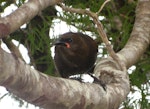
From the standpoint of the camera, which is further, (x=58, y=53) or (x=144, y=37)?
(x=144, y=37)

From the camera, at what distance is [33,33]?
3.08 feet

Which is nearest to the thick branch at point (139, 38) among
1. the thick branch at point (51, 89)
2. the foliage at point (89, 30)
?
the foliage at point (89, 30)

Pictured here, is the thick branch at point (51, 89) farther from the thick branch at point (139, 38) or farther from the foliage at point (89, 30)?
the foliage at point (89, 30)

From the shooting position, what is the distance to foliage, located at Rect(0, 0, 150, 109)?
958mm

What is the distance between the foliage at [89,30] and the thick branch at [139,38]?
0.06 meters

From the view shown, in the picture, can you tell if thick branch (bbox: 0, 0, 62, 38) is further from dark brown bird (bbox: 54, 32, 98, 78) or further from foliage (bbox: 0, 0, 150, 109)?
foliage (bbox: 0, 0, 150, 109)

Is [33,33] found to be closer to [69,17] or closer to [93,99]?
[69,17]

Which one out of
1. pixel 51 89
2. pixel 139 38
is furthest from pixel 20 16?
pixel 139 38

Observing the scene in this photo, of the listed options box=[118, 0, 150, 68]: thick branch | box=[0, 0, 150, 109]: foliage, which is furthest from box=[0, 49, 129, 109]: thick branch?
box=[0, 0, 150, 109]: foliage

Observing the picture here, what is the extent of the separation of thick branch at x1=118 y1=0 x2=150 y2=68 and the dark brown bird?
0.06 metres

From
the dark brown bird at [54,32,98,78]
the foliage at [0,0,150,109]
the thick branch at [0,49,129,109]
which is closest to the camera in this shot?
the thick branch at [0,49,129,109]

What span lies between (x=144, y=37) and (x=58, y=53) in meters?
0.23

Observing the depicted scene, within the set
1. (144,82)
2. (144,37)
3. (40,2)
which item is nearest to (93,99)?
(40,2)

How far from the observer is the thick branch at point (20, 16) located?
479 mm
